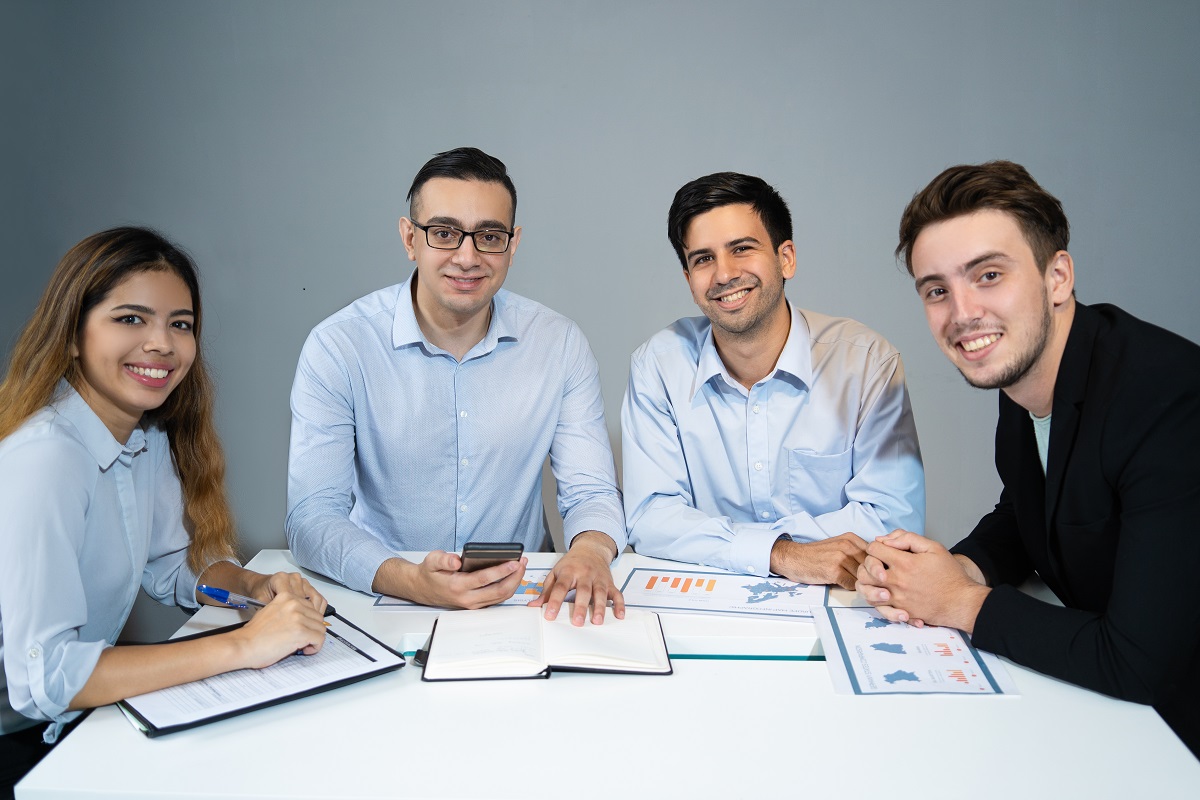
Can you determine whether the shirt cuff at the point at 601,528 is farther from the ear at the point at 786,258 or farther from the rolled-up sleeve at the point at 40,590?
the rolled-up sleeve at the point at 40,590

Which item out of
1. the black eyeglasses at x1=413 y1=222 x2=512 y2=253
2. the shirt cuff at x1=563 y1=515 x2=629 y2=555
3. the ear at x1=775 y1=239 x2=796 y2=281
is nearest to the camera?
the shirt cuff at x1=563 y1=515 x2=629 y2=555

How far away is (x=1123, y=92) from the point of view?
3.29 meters

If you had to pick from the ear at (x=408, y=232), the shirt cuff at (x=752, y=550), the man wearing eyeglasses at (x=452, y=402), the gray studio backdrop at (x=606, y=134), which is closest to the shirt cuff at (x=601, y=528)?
the man wearing eyeglasses at (x=452, y=402)

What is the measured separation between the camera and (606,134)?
11.2 ft

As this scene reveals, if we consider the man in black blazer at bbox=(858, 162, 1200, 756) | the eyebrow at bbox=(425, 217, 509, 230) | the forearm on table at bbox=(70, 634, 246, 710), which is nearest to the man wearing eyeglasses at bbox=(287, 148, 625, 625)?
the eyebrow at bbox=(425, 217, 509, 230)

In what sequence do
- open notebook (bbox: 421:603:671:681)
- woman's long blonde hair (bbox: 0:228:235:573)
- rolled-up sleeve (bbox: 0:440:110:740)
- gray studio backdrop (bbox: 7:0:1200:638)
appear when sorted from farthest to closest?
1. gray studio backdrop (bbox: 7:0:1200:638)
2. woman's long blonde hair (bbox: 0:228:235:573)
3. open notebook (bbox: 421:603:671:681)
4. rolled-up sleeve (bbox: 0:440:110:740)

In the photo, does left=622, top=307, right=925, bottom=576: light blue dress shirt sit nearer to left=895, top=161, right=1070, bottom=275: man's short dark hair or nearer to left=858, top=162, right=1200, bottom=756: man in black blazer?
left=858, top=162, right=1200, bottom=756: man in black blazer

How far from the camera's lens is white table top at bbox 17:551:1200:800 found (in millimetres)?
1142

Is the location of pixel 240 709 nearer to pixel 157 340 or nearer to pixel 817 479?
pixel 157 340

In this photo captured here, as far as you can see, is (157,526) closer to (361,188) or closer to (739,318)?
(739,318)

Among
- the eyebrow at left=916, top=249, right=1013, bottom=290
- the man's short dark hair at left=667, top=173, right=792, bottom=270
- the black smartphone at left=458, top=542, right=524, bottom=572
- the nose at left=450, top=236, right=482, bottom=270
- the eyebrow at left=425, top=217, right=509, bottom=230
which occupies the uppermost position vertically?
the man's short dark hair at left=667, top=173, right=792, bottom=270

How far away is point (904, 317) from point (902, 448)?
146 centimetres

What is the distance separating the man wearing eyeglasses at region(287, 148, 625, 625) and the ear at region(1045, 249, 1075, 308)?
1.02m

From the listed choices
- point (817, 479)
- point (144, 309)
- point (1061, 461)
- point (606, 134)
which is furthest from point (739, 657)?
point (606, 134)
